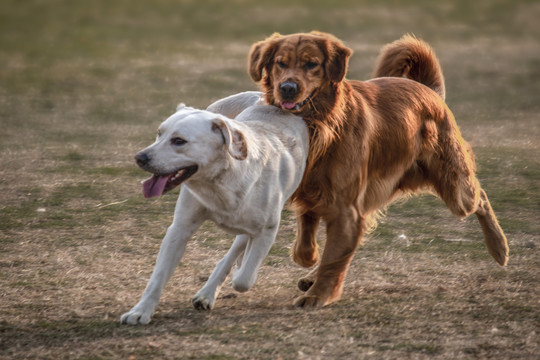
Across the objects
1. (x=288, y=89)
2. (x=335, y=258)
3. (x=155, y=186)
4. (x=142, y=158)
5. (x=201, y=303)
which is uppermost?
(x=288, y=89)

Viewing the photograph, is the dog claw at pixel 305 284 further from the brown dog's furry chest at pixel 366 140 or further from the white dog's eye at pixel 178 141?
the white dog's eye at pixel 178 141

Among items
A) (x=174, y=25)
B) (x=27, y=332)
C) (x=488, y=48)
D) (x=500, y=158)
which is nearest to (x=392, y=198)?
(x=27, y=332)

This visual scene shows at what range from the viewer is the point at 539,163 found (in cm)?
881

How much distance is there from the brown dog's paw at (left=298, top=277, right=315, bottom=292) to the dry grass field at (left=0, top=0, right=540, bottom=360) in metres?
0.06

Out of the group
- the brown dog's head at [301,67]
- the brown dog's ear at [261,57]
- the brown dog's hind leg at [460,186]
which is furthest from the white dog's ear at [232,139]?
the brown dog's hind leg at [460,186]

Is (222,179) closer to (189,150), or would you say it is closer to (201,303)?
(189,150)

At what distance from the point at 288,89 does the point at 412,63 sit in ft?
5.71

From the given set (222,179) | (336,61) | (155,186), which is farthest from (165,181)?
(336,61)

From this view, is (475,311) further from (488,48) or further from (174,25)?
(174,25)

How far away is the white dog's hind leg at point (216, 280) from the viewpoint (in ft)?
15.0

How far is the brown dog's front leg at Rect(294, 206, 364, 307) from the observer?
15.5 feet

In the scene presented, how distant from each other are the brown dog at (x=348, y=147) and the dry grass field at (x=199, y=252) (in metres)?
0.33

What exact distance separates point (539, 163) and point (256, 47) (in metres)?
4.84

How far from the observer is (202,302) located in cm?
456
